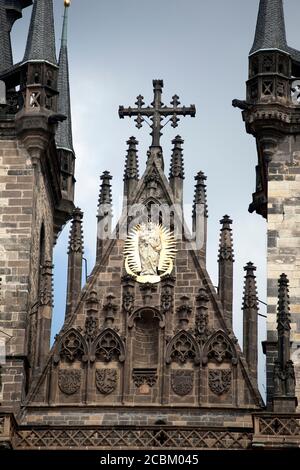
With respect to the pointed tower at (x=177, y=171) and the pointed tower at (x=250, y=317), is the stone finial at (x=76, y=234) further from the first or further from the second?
the pointed tower at (x=250, y=317)

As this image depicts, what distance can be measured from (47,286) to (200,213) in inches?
113

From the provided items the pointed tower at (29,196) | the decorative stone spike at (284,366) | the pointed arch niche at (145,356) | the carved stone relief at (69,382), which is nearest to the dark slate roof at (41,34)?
the pointed tower at (29,196)

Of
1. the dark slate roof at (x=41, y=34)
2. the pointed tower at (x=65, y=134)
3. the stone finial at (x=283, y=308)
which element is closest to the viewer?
the stone finial at (x=283, y=308)

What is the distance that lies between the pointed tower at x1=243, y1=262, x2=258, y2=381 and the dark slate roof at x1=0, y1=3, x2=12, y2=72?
6.44 metres

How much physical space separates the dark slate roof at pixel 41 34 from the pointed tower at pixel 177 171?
2.70m

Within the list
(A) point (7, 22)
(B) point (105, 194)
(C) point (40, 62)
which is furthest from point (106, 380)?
(A) point (7, 22)

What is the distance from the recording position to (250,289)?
35656 millimetres

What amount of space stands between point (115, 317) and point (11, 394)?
222cm

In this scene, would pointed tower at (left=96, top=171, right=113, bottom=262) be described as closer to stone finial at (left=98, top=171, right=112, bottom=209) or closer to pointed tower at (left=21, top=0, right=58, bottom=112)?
stone finial at (left=98, top=171, right=112, bottom=209)

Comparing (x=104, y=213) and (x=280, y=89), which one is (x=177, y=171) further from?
(x=280, y=89)

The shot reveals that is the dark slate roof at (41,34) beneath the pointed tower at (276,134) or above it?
above

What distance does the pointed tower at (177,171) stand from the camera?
120 feet

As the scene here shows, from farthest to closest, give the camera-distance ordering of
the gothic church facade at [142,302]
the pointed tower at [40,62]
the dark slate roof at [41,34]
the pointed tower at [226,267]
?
the dark slate roof at [41,34], the pointed tower at [40,62], the pointed tower at [226,267], the gothic church facade at [142,302]
